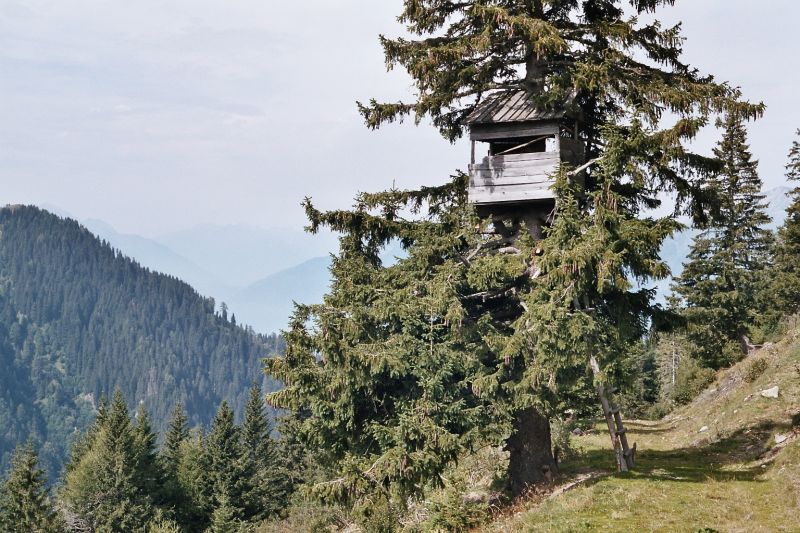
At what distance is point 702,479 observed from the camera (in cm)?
1675

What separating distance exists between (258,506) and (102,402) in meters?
23.2

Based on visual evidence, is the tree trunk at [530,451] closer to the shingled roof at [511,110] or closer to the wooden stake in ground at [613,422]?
the wooden stake in ground at [613,422]

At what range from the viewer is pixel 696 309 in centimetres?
4203

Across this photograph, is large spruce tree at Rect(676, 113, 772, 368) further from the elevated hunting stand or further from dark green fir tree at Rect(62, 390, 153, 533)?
dark green fir tree at Rect(62, 390, 153, 533)

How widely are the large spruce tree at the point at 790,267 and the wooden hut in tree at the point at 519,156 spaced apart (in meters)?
26.5

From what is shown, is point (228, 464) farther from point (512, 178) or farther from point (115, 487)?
point (512, 178)

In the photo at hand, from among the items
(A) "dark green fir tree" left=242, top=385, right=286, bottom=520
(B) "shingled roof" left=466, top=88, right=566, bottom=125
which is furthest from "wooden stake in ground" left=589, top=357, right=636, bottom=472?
(A) "dark green fir tree" left=242, top=385, right=286, bottom=520

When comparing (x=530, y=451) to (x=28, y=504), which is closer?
(x=530, y=451)

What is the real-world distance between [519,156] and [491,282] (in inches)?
141

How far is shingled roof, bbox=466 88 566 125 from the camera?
19375mm

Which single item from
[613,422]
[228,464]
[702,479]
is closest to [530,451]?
[613,422]

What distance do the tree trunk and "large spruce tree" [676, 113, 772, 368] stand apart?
2493 cm

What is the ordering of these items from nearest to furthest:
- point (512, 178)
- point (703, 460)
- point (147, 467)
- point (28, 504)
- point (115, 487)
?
point (512, 178) → point (703, 460) → point (28, 504) → point (115, 487) → point (147, 467)

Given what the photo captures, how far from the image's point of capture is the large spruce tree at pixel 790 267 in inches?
1623
